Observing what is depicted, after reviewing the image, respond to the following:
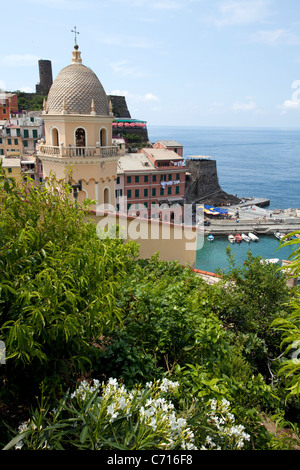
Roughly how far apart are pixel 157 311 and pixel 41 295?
2.86 meters

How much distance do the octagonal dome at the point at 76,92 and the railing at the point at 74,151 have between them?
137cm

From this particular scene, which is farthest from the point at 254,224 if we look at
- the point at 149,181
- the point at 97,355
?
the point at 97,355

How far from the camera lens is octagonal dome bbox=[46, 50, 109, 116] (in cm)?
1321

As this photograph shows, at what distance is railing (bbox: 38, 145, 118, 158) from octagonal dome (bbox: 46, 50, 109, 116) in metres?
1.37

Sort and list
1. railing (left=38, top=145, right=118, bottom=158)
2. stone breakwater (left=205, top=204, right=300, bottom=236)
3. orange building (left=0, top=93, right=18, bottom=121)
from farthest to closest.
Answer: orange building (left=0, top=93, right=18, bottom=121) → stone breakwater (left=205, top=204, right=300, bottom=236) → railing (left=38, top=145, right=118, bottom=158)

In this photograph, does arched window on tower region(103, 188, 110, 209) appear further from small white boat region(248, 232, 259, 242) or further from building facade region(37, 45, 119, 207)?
small white boat region(248, 232, 259, 242)

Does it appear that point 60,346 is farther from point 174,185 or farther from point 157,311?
point 174,185

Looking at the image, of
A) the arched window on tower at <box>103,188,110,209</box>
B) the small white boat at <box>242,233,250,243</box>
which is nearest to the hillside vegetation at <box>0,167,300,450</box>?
the arched window on tower at <box>103,188,110,209</box>

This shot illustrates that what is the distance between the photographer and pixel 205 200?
61.1 metres

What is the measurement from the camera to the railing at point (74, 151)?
13.3m

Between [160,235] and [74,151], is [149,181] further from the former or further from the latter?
[160,235]

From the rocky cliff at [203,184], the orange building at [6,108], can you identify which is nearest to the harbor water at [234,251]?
the rocky cliff at [203,184]
